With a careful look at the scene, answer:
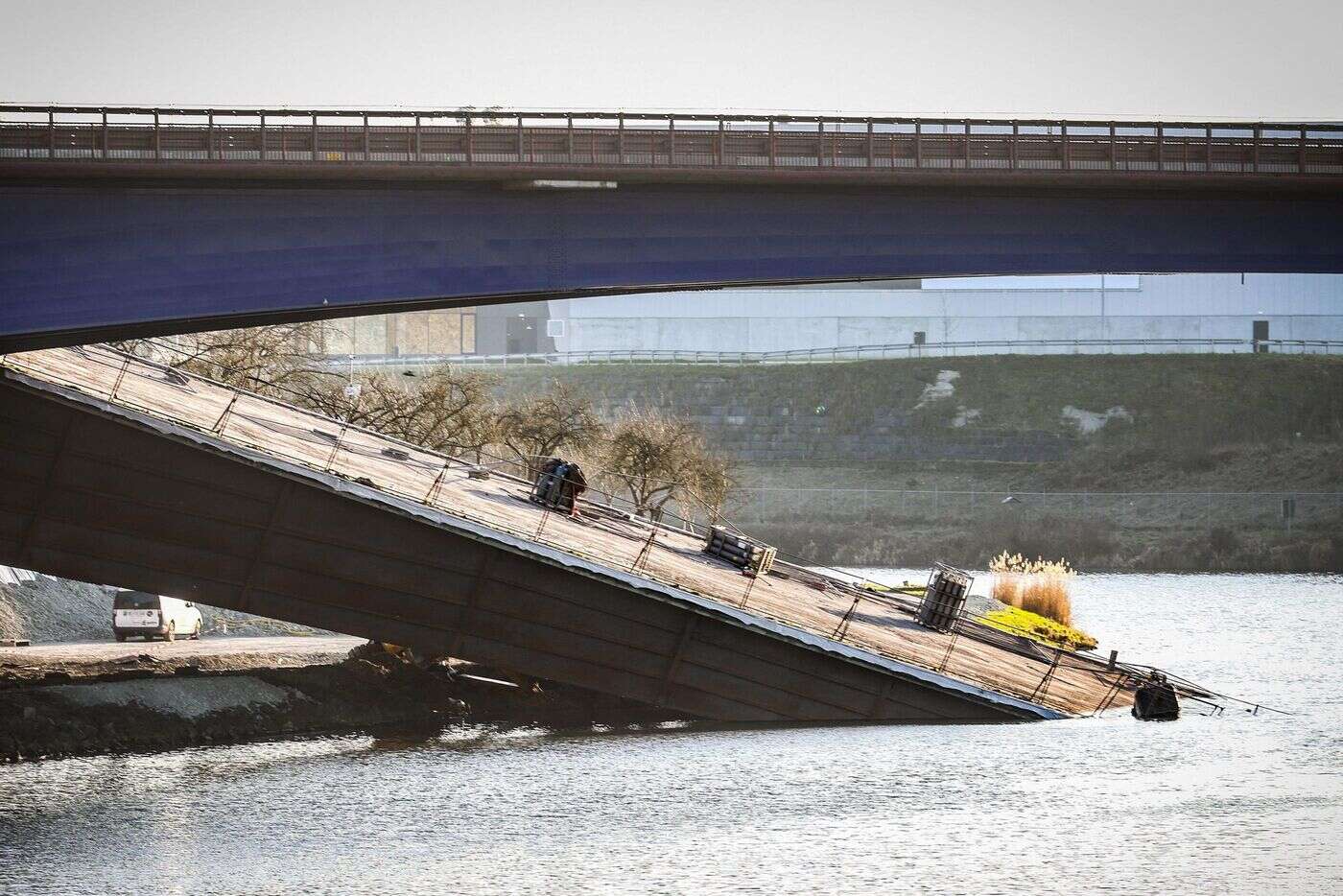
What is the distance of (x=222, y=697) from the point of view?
156ft

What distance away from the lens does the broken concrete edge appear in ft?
143

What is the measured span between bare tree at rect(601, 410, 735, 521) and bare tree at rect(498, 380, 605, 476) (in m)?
5.32

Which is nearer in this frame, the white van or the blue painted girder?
the blue painted girder

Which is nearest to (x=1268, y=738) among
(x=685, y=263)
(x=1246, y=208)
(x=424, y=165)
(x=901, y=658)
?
(x=901, y=658)

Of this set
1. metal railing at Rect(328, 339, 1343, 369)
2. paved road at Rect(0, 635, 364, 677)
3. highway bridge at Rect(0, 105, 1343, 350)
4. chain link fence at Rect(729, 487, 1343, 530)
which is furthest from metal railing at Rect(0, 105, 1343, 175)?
metal railing at Rect(328, 339, 1343, 369)

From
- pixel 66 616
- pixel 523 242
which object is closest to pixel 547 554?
pixel 523 242

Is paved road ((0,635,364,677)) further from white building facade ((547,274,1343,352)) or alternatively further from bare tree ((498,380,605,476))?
white building facade ((547,274,1343,352))

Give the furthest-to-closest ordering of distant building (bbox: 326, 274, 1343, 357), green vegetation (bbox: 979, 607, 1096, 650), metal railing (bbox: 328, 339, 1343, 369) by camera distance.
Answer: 1. distant building (bbox: 326, 274, 1343, 357)
2. metal railing (bbox: 328, 339, 1343, 369)
3. green vegetation (bbox: 979, 607, 1096, 650)

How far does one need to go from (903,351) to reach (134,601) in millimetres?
87733

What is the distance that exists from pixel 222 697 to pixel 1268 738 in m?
25.9

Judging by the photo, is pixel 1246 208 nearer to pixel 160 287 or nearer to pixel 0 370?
pixel 160 287

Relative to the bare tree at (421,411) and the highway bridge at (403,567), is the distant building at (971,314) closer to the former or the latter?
the bare tree at (421,411)

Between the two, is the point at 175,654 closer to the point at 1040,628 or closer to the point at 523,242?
the point at 523,242

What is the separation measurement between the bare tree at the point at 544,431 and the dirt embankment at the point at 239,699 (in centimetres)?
2322
